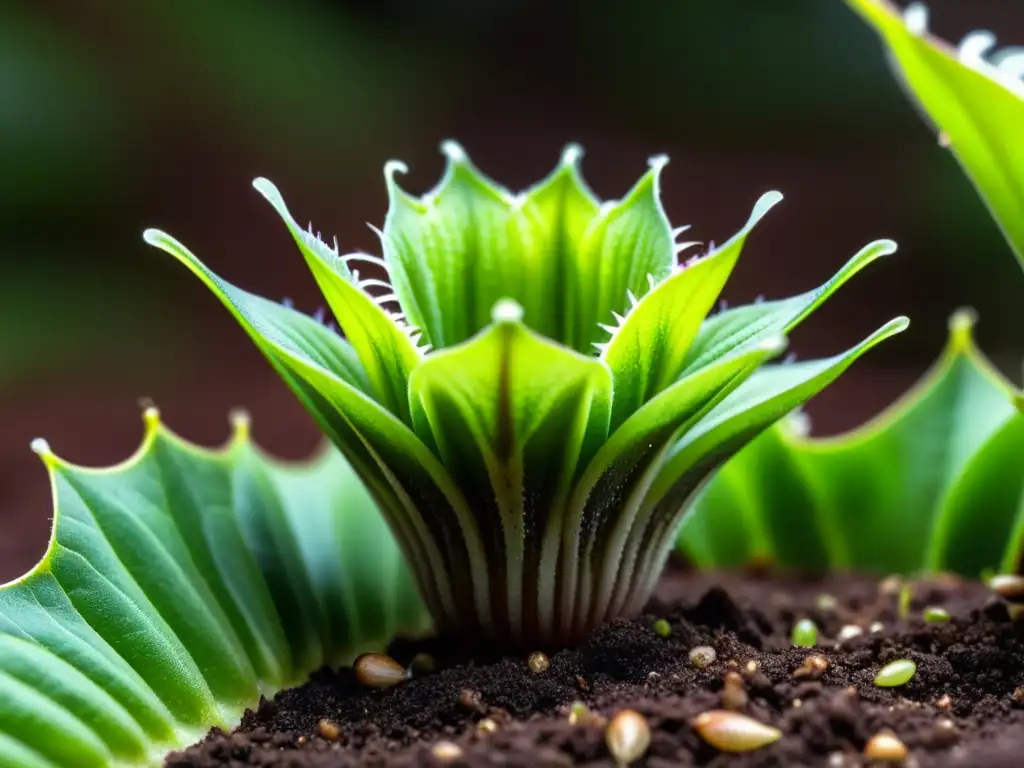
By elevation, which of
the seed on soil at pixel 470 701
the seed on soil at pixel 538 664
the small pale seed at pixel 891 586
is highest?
the seed on soil at pixel 538 664

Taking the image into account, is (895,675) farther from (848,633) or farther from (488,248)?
(488,248)

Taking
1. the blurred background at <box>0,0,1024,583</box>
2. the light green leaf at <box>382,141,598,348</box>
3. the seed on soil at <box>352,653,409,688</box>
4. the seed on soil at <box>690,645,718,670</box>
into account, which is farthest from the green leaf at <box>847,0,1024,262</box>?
the blurred background at <box>0,0,1024,583</box>

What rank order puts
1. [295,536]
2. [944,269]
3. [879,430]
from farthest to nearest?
1. [944,269]
2. [879,430]
3. [295,536]

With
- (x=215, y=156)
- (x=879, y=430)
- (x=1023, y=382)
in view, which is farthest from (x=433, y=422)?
(x=215, y=156)

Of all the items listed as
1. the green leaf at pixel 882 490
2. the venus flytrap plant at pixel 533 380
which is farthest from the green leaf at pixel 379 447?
the green leaf at pixel 882 490

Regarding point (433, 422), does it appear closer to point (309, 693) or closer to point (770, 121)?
point (309, 693)

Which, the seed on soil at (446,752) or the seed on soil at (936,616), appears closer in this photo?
the seed on soil at (446,752)

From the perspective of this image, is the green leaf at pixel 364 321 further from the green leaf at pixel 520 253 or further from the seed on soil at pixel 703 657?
the seed on soil at pixel 703 657

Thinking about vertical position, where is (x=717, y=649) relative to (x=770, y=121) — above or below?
below
